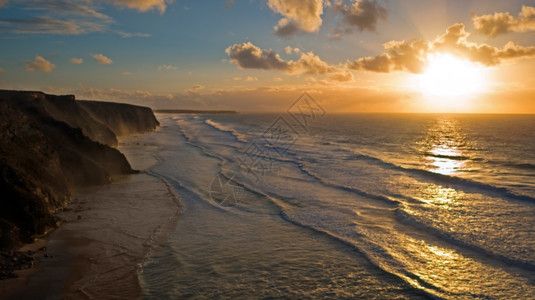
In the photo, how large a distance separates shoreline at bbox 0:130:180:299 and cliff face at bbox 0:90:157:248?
66cm

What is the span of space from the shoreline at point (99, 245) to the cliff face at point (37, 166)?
2.18 feet

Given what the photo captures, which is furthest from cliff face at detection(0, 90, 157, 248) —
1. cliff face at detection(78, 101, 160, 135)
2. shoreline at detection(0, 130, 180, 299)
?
cliff face at detection(78, 101, 160, 135)

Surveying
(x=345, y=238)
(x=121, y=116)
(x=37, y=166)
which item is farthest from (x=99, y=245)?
(x=121, y=116)

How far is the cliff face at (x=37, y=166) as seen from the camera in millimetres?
9898

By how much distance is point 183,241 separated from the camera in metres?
10.8

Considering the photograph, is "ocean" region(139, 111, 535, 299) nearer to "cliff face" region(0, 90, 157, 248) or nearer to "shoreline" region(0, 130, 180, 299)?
"shoreline" region(0, 130, 180, 299)

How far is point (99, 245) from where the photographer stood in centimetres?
1016

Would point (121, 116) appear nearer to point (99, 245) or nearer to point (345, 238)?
point (99, 245)

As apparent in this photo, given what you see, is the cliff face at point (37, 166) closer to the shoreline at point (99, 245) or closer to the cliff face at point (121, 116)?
the shoreline at point (99, 245)

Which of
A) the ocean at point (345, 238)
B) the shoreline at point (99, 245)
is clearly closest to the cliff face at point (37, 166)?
the shoreline at point (99, 245)

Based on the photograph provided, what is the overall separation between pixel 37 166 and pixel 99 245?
501cm

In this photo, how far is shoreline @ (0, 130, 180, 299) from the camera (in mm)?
7508

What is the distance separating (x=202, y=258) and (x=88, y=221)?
214 inches

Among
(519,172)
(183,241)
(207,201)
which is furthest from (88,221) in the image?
(519,172)
